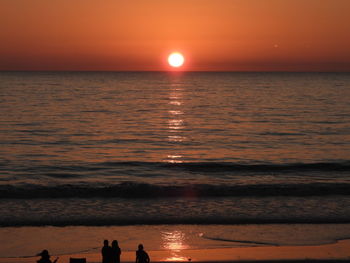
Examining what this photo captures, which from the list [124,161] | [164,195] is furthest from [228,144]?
[164,195]

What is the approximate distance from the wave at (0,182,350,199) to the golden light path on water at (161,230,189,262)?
23.3 feet

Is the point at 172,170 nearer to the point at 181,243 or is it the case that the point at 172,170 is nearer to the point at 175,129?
the point at 181,243

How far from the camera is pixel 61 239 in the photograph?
18.0 metres

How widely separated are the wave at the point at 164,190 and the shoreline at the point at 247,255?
30.0ft

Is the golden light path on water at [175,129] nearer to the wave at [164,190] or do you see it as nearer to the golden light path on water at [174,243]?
the wave at [164,190]

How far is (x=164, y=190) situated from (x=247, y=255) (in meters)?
11.6

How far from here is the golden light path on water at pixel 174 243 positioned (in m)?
16.0

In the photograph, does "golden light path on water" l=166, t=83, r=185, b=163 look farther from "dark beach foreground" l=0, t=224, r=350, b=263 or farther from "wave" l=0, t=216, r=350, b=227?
"dark beach foreground" l=0, t=224, r=350, b=263

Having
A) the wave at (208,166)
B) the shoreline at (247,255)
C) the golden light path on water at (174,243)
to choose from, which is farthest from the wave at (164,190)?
the shoreline at (247,255)

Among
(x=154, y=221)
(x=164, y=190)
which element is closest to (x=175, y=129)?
(x=164, y=190)

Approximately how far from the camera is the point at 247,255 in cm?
1622

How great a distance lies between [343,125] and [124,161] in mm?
31473

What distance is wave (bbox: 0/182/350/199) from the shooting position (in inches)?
1029

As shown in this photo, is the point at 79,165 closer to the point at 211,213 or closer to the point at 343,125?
the point at 211,213
